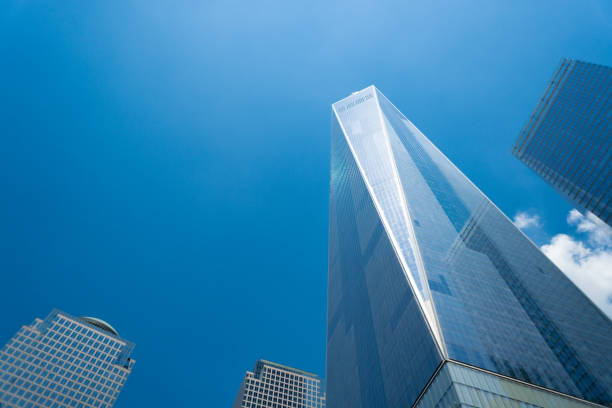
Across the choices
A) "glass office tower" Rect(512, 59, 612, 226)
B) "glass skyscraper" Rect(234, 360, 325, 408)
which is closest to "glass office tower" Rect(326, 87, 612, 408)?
"glass office tower" Rect(512, 59, 612, 226)

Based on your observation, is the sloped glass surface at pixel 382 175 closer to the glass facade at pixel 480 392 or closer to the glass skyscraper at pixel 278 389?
the glass facade at pixel 480 392

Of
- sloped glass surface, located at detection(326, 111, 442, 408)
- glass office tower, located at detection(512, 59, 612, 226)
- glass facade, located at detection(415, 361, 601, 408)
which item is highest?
glass office tower, located at detection(512, 59, 612, 226)

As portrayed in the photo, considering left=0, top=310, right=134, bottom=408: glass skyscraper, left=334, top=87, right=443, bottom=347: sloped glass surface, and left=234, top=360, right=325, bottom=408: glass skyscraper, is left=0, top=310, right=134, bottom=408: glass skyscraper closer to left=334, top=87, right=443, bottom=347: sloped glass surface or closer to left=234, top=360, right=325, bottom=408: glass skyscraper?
left=234, top=360, right=325, bottom=408: glass skyscraper

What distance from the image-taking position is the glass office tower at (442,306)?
5041 centimetres

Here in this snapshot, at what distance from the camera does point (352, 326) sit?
89375 mm

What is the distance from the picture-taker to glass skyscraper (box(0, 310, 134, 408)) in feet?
286

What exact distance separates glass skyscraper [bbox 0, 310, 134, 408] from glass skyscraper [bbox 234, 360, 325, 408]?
37857 millimetres

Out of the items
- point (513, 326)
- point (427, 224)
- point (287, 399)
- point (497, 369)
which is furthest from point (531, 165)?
point (287, 399)

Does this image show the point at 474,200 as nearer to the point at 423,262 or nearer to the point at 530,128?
the point at 530,128

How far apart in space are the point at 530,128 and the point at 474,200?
2610cm

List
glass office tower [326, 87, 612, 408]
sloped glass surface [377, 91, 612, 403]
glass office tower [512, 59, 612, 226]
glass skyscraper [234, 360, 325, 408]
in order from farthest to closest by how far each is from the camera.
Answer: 1. glass skyscraper [234, 360, 325, 408]
2. glass office tower [512, 59, 612, 226]
3. sloped glass surface [377, 91, 612, 403]
4. glass office tower [326, 87, 612, 408]

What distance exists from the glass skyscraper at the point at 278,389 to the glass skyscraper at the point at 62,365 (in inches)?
1490

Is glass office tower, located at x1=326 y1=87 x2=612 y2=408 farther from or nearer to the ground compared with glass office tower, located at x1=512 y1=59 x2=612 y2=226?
nearer to the ground

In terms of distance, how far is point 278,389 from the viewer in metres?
129
